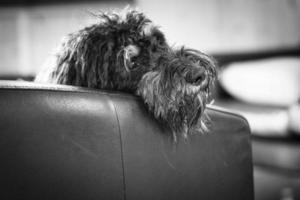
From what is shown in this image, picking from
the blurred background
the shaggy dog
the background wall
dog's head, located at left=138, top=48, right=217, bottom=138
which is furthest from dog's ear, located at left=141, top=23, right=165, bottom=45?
the background wall

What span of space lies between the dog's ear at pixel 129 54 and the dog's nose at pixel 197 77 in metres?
0.28

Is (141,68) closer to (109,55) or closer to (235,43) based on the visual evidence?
(109,55)

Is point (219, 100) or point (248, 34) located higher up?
point (248, 34)

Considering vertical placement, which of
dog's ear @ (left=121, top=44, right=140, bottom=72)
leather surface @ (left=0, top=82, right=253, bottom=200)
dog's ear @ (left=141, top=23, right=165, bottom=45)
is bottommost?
leather surface @ (left=0, top=82, right=253, bottom=200)

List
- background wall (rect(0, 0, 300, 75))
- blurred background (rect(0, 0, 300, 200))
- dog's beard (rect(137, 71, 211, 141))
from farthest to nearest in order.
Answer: background wall (rect(0, 0, 300, 75)) < blurred background (rect(0, 0, 300, 200)) < dog's beard (rect(137, 71, 211, 141))

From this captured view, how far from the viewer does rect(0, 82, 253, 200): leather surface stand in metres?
0.79

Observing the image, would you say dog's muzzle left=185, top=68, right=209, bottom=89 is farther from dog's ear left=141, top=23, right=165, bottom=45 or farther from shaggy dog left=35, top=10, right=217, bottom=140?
dog's ear left=141, top=23, right=165, bottom=45

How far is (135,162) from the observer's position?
3.09 ft

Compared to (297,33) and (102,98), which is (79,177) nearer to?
(102,98)

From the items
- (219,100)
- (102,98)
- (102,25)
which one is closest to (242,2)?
(219,100)

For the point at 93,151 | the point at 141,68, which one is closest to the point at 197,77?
the point at 141,68

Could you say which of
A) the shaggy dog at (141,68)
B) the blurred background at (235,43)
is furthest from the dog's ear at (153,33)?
the blurred background at (235,43)

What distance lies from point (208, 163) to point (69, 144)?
44 centimetres

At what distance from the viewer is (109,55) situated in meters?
1.38
